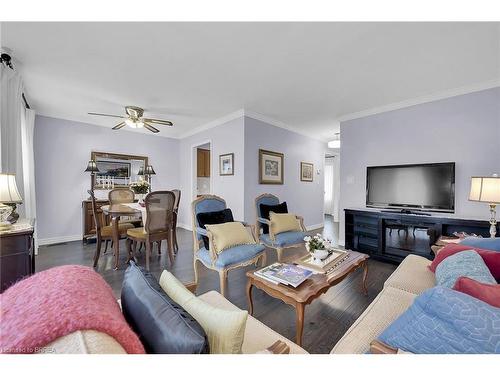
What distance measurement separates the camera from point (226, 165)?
13.5 ft

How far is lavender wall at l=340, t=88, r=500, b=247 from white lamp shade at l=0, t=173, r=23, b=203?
14.0 ft

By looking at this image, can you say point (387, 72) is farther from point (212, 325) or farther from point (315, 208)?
point (315, 208)

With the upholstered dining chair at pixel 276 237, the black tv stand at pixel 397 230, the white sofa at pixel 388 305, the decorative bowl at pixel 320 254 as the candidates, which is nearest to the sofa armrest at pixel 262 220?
the upholstered dining chair at pixel 276 237

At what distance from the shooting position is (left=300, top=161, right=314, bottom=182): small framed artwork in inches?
197

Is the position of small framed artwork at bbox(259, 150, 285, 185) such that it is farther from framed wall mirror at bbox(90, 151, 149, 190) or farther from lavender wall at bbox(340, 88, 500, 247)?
framed wall mirror at bbox(90, 151, 149, 190)

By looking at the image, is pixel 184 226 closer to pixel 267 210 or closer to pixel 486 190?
pixel 267 210

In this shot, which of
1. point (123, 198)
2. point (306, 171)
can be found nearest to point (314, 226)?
point (306, 171)

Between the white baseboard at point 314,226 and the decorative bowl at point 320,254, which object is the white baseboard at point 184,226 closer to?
the white baseboard at point 314,226

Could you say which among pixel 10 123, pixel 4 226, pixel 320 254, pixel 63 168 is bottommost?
pixel 320 254

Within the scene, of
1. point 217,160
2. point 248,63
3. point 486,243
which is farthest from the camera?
point 217,160

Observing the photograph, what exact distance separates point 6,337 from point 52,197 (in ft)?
15.4

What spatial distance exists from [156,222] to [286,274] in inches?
78.9

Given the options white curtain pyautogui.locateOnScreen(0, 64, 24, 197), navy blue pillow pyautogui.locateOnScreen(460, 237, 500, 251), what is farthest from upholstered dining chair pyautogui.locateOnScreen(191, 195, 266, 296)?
white curtain pyautogui.locateOnScreen(0, 64, 24, 197)

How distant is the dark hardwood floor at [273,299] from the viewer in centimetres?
165
